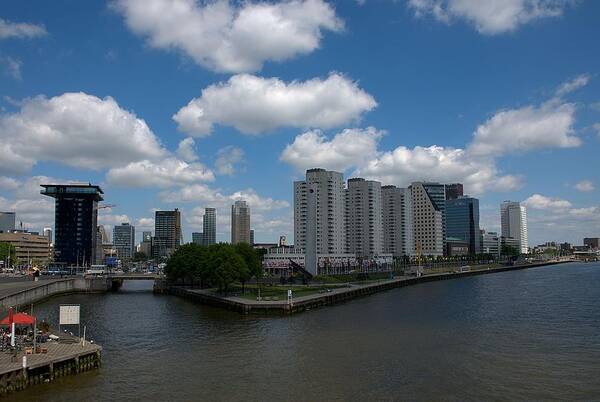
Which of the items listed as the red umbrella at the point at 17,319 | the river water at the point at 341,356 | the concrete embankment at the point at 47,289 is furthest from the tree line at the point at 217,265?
the red umbrella at the point at 17,319

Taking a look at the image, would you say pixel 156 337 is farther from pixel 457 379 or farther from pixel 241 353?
pixel 457 379

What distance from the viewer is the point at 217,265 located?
11250 cm

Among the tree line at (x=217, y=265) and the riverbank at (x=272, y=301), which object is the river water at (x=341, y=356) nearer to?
the riverbank at (x=272, y=301)

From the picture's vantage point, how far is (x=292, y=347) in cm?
5850

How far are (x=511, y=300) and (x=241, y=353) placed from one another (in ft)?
266

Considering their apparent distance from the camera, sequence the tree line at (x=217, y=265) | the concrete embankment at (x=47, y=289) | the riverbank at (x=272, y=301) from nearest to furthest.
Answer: the concrete embankment at (x=47, y=289) < the riverbank at (x=272, y=301) < the tree line at (x=217, y=265)

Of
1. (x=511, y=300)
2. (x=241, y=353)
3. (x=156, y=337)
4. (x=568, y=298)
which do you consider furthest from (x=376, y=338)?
(x=568, y=298)

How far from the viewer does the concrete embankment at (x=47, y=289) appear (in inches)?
3565

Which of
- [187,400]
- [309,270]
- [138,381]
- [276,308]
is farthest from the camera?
[309,270]

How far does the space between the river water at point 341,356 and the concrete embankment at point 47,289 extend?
639 cm

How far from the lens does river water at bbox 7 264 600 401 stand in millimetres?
40156

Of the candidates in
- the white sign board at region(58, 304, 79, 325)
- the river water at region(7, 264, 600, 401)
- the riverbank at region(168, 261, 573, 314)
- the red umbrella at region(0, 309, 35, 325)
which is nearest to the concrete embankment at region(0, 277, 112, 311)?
the river water at region(7, 264, 600, 401)

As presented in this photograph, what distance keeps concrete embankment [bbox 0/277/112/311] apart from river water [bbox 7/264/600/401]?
6.39 metres

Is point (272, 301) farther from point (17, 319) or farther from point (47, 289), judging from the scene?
point (47, 289)
